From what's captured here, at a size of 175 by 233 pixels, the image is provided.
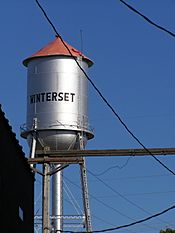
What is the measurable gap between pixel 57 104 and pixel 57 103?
0.19ft

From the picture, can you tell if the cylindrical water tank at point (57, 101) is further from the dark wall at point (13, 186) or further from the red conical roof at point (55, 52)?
the dark wall at point (13, 186)

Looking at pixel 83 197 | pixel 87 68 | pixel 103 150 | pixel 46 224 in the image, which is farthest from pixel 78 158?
pixel 87 68

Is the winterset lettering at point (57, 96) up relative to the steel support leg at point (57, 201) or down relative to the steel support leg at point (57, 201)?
up

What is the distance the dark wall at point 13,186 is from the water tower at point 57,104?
61.6 ft

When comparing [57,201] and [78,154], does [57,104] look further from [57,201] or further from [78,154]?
[78,154]

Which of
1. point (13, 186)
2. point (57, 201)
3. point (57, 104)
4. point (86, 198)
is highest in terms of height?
point (57, 104)

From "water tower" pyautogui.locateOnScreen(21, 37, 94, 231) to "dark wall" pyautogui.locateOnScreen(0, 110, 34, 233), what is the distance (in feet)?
61.6

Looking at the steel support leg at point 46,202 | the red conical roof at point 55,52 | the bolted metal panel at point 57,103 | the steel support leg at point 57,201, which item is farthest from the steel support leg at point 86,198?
the steel support leg at point 46,202

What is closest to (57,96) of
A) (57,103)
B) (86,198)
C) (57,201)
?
(57,103)

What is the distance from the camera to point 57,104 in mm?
46625

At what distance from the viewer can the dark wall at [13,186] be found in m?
22.2

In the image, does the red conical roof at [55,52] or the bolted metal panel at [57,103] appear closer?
the bolted metal panel at [57,103]

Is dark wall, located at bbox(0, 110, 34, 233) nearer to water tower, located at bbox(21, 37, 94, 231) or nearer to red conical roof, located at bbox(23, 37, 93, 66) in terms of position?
water tower, located at bbox(21, 37, 94, 231)

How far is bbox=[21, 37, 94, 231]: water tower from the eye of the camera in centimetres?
4628
